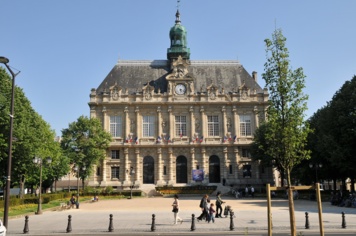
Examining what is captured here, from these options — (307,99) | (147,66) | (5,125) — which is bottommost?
(307,99)

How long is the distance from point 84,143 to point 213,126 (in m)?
24.4

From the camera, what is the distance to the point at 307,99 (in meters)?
13.0

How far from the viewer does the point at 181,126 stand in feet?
221

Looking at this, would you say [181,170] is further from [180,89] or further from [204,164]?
[180,89]

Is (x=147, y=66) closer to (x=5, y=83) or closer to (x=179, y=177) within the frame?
(x=179, y=177)

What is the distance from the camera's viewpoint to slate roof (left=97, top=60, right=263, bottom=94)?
69.8 metres

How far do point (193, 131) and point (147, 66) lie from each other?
688 inches

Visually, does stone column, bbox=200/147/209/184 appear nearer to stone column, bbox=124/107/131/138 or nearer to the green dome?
stone column, bbox=124/107/131/138

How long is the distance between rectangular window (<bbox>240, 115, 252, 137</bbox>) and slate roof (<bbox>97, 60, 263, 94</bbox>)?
19.1ft

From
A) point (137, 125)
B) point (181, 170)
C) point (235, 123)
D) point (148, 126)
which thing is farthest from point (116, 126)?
point (235, 123)

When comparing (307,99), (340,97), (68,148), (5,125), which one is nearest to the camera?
(307,99)

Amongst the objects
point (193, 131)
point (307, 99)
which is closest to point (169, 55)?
point (193, 131)

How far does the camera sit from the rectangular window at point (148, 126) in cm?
6700

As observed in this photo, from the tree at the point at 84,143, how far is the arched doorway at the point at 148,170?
8577 mm
